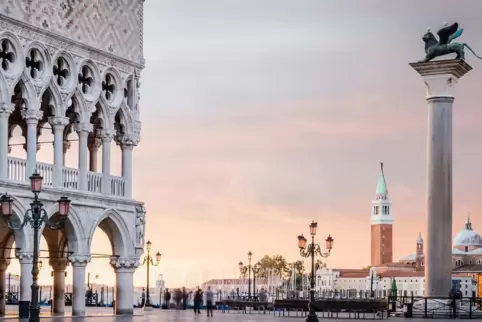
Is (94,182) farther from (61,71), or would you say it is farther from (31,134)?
(61,71)

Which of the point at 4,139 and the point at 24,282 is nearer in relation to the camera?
the point at 4,139

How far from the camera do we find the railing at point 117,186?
1569 inches

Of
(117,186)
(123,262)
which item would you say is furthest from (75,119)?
(123,262)

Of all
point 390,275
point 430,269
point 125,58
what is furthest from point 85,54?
point 390,275

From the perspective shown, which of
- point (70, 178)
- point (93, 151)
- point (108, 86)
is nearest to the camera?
point (70, 178)

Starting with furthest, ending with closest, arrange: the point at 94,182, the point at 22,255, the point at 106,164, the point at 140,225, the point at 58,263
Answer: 1. the point at 58,263
2. the point at 140,225
3. the point at 106,164
4. the point at 94,182
5. the point at 22,255

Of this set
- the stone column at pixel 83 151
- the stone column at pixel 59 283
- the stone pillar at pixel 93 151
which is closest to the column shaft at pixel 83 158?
the stone column at pixel 83 151

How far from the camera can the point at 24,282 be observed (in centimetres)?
3478

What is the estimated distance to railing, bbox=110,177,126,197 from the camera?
1569 inches

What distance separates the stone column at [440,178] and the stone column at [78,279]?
1276 centimetres

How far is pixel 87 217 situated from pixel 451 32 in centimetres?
1578

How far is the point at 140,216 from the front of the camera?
1613 inches

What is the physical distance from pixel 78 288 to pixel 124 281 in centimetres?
266

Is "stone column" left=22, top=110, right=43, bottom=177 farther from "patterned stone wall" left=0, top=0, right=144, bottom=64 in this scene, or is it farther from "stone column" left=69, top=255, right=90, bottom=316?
"stone column" left=69, top=255, right=90, bottom=316
